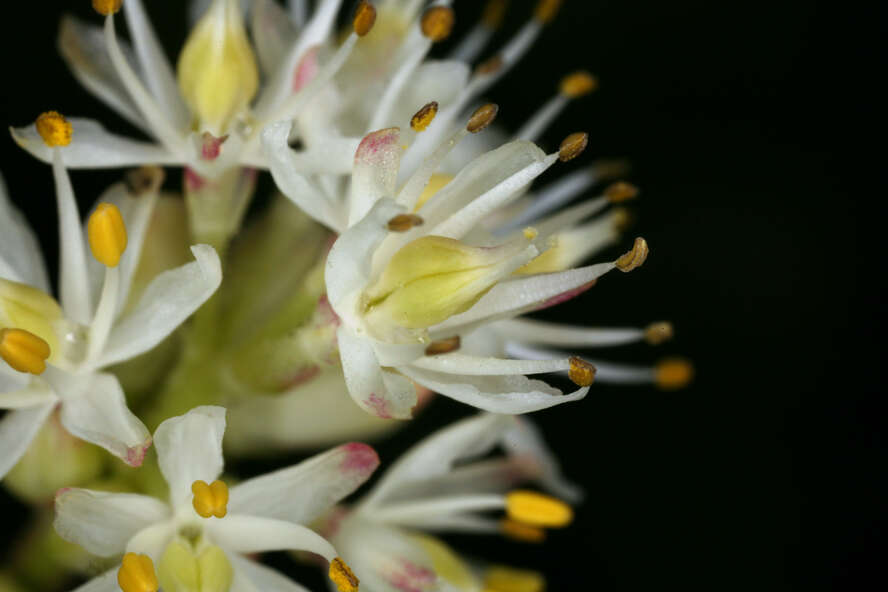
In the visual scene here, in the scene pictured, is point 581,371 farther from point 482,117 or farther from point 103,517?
point 103,517

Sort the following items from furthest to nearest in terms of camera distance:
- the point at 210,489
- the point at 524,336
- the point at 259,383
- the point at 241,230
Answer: the point at 241,230, the point at 524,336, the point at 259,383, the point at 210,489

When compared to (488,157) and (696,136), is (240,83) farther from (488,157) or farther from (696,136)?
(696,136)

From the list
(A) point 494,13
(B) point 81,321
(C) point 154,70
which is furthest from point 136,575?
(A) point 494,13

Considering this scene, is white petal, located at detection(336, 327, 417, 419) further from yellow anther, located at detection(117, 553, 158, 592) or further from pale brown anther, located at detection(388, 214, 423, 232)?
yellow anther, located at detection(117, 553, 158, 592)

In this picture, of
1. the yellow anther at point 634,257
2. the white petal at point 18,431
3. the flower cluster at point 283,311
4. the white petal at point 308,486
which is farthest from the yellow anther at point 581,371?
the white petal at point 18,431

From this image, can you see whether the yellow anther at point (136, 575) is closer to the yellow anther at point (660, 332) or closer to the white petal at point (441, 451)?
the white petal at point (441, 451)

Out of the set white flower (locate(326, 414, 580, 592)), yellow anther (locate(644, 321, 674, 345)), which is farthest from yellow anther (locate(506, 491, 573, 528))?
yellow anther (locate(644, 321, 674, 345))

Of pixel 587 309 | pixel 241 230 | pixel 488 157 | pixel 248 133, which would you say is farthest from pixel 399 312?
pixel 587 309
